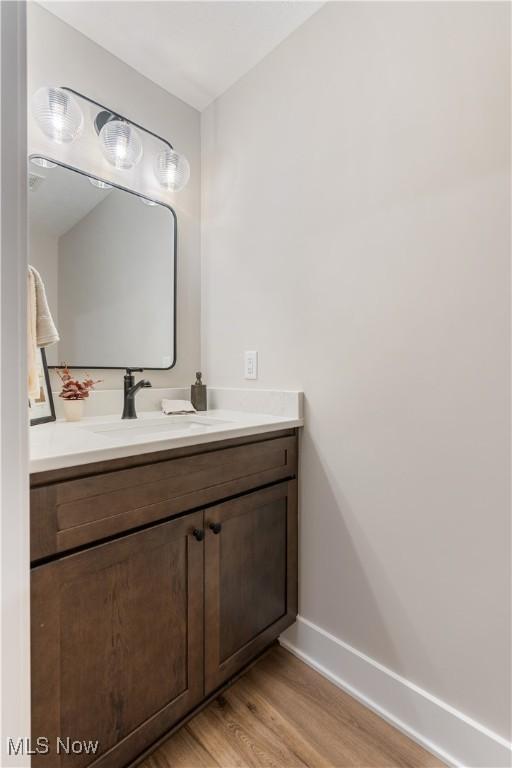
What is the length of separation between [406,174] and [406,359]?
580 millimetres

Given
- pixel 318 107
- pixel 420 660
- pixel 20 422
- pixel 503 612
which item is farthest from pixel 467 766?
pixel 318 107

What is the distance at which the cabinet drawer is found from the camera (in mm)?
815

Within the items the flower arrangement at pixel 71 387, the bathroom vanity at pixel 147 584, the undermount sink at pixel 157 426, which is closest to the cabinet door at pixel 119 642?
the bathroom vanity at pixel 147 584

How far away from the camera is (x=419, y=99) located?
1138 millimetres

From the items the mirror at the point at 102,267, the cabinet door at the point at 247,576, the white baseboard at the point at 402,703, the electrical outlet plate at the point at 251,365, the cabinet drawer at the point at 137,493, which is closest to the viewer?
the cabinet drawer at the point at 137,493

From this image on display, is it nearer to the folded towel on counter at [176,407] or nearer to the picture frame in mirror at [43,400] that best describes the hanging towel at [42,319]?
the picture frame in mirror at [43,400]

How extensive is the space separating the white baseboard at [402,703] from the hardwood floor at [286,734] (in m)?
0.03

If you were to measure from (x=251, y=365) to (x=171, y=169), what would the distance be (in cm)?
95

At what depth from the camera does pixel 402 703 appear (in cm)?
117

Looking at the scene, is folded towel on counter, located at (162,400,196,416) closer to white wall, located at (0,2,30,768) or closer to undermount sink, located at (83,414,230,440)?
undermount sink, located at (83,414,230,440)

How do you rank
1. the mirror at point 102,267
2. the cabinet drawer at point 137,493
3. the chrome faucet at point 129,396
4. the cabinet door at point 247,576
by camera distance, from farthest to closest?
the chrome faucet at point 129,396, the mirror at point 102,267, the cabinet door at point 247,576, the cabinet drawer at point 137,493

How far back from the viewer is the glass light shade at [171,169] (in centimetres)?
166

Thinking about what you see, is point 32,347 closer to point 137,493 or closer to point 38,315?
point 38,315

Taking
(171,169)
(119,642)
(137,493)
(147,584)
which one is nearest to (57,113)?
(171,169)
